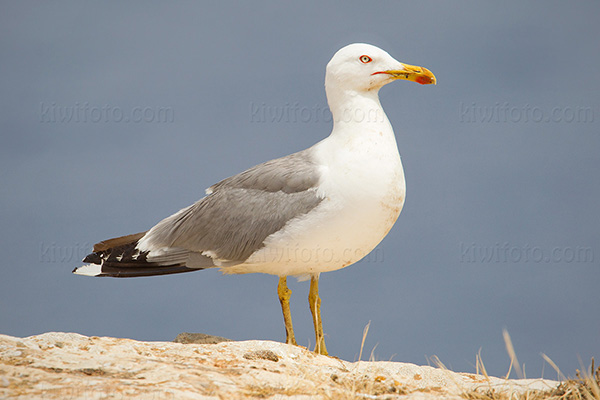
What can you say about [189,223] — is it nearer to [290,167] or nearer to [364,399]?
[290,167]

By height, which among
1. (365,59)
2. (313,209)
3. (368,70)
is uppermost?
(365,59)

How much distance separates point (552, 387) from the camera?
5.86 metres

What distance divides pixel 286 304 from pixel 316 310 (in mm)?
342

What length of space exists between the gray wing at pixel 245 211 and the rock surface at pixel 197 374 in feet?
3.79

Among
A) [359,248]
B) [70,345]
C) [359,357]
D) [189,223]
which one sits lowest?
[359,357]

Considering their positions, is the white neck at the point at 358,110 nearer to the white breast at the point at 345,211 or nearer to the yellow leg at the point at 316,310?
the white breast at the point at 345,211

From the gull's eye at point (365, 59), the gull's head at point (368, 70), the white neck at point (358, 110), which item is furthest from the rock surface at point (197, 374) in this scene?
the gull's eye at point (365, 59)

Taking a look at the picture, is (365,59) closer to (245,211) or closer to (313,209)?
(313,209)

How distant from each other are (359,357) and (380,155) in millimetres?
2180

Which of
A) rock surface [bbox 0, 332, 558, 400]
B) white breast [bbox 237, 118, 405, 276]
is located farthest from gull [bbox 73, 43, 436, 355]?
rock surface [bbox 0, 332, 558, 400]

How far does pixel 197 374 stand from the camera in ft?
16.9

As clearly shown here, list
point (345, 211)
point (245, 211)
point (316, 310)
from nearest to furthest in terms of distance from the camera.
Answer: point (345, 211) < point (245, 211) < point (316, 310)

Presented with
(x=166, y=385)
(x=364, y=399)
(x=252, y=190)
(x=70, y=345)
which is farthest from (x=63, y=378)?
(x=252, y=190)

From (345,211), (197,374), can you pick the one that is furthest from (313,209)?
(197,374)
